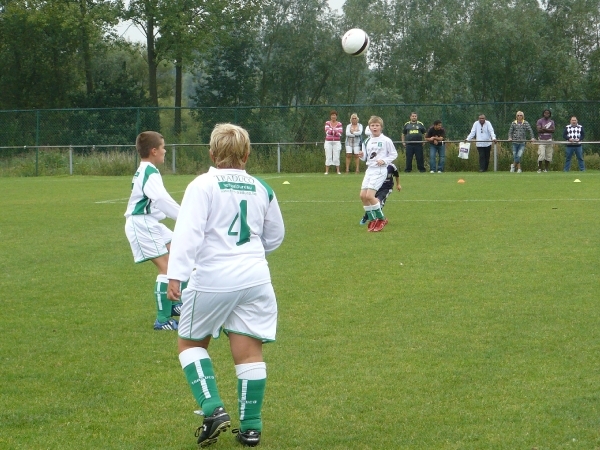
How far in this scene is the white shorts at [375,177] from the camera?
45.1 ft

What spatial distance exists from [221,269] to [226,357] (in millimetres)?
2047

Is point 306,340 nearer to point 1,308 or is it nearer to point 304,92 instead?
point 1,308

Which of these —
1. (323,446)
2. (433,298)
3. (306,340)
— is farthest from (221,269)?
(433,298)

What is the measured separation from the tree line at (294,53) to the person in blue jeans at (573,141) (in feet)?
72.3

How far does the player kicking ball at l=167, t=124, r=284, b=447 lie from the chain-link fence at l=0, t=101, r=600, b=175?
26938mm

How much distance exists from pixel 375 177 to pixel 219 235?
9.58 meters

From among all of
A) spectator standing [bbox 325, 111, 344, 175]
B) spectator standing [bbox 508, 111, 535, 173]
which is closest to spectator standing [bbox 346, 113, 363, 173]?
spectator standing [bbox 325, 111, 344, 175]

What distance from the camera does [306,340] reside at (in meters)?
6.77

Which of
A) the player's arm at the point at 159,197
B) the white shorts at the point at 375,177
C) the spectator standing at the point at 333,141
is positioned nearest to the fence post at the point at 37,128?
the spectator standing at the point at 333,141

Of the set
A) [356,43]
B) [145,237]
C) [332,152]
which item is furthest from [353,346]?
[332,152]

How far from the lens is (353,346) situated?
21.5 feet

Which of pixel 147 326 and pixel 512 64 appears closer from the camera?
pixel 147 326

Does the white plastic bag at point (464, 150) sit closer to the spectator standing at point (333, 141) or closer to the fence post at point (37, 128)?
the spectator standing at point (333, 141)

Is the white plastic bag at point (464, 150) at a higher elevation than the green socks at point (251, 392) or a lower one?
higher
